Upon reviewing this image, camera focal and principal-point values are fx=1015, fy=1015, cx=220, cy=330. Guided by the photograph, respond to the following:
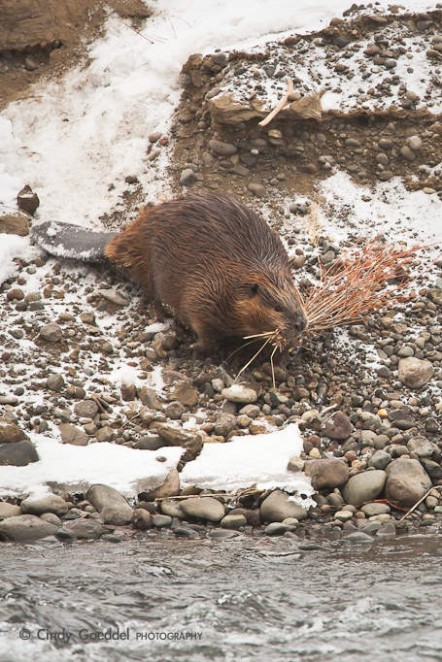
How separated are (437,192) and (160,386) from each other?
276 centimetres

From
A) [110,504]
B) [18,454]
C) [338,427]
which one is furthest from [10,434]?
[338,427]

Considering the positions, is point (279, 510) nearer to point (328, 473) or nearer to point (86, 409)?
point (328, 473)

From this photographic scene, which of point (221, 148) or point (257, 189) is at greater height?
point (221, 148)

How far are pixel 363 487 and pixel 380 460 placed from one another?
0.24 meters

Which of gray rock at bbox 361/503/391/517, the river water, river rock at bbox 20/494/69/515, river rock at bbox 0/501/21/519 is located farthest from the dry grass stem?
river rock at bbox 0/501/21/519

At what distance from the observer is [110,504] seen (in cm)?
517

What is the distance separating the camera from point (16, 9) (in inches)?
332

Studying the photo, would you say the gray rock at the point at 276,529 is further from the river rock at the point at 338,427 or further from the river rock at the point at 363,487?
the river rock at the point at 338,427

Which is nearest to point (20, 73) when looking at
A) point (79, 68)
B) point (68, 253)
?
point (79, 68)

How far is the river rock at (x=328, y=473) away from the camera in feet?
18.0

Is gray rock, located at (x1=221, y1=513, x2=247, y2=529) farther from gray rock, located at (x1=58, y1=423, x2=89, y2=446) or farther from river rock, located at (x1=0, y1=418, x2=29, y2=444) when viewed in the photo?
river rock, located at (x1=0, y1=418, x2=29, y2=444)

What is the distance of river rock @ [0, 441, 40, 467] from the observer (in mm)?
5367

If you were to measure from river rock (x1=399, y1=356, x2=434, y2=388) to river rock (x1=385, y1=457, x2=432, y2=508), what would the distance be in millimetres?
785

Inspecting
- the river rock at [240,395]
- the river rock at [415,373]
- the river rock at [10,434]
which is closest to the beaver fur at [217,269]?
the river rock at [240,395]
